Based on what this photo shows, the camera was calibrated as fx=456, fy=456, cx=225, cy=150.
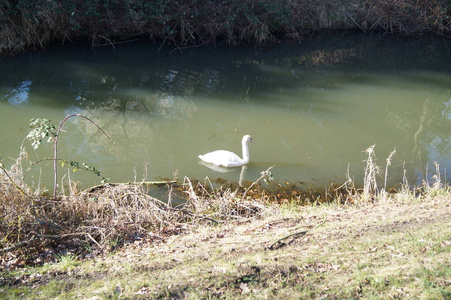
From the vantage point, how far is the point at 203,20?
15.8m

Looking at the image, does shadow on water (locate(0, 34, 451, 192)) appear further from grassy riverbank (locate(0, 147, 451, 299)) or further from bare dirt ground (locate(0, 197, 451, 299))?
bare dirt ground (locate(0, 197, 451, 299))

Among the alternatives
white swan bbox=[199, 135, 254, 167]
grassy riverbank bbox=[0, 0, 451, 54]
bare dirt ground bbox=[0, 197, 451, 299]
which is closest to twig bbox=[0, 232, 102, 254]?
bare dirt ground bbox=[0, 197, 451, 299]

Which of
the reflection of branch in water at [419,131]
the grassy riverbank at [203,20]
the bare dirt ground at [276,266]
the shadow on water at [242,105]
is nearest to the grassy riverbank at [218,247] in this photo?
the bare dirt ground at [276,266]

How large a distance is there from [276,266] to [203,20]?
43.2 feet

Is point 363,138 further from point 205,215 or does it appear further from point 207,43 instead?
point 207,43

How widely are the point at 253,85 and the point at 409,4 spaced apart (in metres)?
9.45

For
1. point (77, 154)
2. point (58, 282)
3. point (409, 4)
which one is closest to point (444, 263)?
point (58, 282)

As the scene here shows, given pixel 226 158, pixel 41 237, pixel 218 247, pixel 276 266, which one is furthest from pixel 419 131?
pixel 41 237

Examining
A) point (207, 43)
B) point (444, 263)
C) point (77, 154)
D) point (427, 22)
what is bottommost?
point (77, 154)

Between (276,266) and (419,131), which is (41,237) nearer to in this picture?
(276,266)

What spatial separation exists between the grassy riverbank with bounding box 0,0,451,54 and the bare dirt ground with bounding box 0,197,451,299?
1140cm

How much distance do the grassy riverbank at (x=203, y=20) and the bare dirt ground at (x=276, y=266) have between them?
11.4 metres

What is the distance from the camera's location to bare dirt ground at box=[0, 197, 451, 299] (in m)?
3.55

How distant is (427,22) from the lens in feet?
59.8
